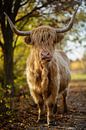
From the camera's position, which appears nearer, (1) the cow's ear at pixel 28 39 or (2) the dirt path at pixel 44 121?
(2) the dirt path at pixel 44 121

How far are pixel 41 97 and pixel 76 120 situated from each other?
89cm

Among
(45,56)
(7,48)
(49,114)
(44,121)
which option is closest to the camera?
(45,56)

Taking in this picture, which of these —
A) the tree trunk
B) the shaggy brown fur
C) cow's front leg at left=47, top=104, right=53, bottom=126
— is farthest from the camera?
the tree trunk

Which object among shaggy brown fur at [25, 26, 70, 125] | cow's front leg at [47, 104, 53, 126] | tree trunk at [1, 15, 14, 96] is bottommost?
tree trunk at [1, 15, 14, 96]

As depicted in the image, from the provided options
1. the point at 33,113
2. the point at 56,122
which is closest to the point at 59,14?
the point at 33,113

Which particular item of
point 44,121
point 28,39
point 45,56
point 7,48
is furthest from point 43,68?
point 7,48

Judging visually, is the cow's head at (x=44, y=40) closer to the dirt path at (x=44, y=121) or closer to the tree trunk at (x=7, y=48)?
the dirt path at (x=44, y=121)

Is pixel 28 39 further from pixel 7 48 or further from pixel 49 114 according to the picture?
pixel 7 48

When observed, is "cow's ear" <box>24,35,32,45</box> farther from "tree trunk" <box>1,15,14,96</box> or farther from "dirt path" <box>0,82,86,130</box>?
"tree trunk" <box>1,15,14,96</box>

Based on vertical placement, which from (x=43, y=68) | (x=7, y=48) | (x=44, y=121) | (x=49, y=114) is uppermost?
(x=43, y=68)

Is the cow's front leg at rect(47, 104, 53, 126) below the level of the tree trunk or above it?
above

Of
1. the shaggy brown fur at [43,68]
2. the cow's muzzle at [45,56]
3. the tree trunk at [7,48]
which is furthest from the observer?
the tree trunk at [7,48]

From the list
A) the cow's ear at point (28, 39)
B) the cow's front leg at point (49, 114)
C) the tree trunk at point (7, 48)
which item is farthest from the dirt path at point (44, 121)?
the tree trunk at point (7, 48)

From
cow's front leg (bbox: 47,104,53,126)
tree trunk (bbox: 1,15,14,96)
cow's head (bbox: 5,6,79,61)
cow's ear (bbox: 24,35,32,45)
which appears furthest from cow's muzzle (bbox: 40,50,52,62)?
tree trunk (bbox: 1,15,14,96)
